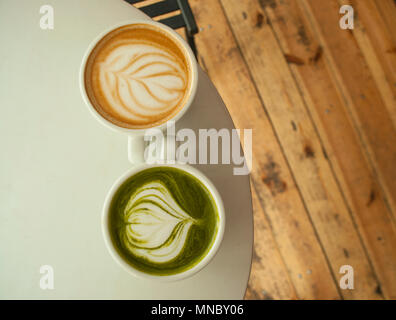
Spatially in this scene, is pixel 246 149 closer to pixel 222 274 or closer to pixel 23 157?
pixel 222 274

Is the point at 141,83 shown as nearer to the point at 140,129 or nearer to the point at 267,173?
Result: the point at 140,129

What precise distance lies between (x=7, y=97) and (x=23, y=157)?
140 millimetres

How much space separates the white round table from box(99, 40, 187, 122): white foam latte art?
0.05m

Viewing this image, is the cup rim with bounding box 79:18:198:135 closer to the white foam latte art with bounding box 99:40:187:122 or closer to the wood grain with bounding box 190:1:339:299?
the white foam latte art with bounding box 99:40:187:122

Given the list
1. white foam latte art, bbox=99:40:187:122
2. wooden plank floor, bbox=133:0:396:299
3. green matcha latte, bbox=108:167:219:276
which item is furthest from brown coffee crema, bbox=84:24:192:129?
wooden plank floor, bbox=133:0:396:299

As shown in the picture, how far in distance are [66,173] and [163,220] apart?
0.82ft

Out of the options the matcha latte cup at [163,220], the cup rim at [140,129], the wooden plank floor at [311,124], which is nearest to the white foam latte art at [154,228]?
the matcha latte cup at [163,220]

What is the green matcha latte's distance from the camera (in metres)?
0.69

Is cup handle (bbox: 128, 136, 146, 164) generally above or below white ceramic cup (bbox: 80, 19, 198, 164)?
below

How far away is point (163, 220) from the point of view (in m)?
0.69

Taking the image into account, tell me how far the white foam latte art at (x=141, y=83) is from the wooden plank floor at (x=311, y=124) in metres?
0.70

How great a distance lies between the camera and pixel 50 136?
778 mm

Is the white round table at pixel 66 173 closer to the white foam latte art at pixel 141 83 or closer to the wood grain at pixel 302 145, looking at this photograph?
the white foam latte art at pixel 141 83

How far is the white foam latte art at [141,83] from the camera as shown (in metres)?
0.74
